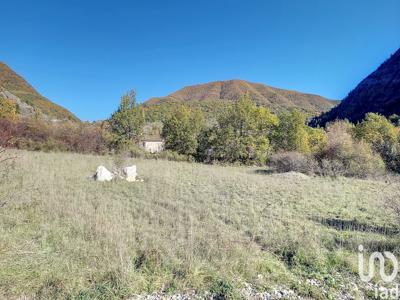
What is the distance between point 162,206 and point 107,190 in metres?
2.97

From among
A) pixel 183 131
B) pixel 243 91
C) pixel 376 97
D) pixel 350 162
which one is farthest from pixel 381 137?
pixel 243 91

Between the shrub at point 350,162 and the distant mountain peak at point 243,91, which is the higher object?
the distant mountain peak at point 243,91

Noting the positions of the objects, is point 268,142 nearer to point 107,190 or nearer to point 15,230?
point 107,190

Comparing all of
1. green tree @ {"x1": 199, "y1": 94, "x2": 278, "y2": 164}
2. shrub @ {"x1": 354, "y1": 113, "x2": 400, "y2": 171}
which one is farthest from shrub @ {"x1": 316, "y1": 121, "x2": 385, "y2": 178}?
green tree @ {"x1": 199, "y1": 94, "x2": 278, "y2": 164}

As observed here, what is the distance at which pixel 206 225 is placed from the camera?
5637 mm

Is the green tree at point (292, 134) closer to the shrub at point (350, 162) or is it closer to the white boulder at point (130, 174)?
the shrub at point (350, 162)

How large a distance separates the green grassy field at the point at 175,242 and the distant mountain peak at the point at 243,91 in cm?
8380

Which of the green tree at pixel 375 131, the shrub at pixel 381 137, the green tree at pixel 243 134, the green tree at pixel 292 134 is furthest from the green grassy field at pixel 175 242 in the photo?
the green tree at pixel 375 131

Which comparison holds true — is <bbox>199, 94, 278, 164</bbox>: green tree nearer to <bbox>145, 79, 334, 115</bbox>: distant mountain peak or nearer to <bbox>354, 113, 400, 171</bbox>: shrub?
<bbox>354, 113, 400, 171</bbox>: shrub

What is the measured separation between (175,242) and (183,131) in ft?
70.7

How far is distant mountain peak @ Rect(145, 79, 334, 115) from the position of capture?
92.5m

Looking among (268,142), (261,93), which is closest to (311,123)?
(261,93)

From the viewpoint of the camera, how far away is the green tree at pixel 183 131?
25266mm

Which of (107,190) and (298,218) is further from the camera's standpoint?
(107,190)
